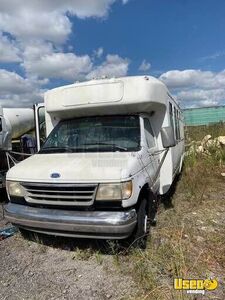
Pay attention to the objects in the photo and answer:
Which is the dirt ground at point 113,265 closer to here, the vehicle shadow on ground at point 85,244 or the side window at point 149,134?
the vehicle shadow on ground at point 85,244

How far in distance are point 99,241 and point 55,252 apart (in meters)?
0.69

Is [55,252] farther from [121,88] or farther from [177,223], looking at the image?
[121,88]

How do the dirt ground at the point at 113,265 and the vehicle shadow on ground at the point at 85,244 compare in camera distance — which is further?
the vehicle shadow on ground at the point at 85,244

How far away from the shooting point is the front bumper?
176 inches

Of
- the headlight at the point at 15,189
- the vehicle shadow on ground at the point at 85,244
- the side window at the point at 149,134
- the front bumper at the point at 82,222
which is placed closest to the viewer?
the front bumper at the point at 82,222

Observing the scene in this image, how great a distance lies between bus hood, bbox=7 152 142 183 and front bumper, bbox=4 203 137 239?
446 millimetres

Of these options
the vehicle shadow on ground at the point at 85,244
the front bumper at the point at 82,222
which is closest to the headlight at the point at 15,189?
the front bumper at the point at 82,222

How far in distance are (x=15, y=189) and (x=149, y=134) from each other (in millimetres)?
2534

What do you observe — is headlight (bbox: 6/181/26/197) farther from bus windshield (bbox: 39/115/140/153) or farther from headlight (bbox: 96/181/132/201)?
headlight (bbox: 96/181/132/201)

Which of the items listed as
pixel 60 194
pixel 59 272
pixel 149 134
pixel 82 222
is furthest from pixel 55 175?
pixel 149 134

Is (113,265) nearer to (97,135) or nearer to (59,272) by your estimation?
(59,272)

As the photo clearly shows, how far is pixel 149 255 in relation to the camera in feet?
15.2

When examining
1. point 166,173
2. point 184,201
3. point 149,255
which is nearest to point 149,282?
point 149,255

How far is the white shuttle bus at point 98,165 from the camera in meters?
4.58
